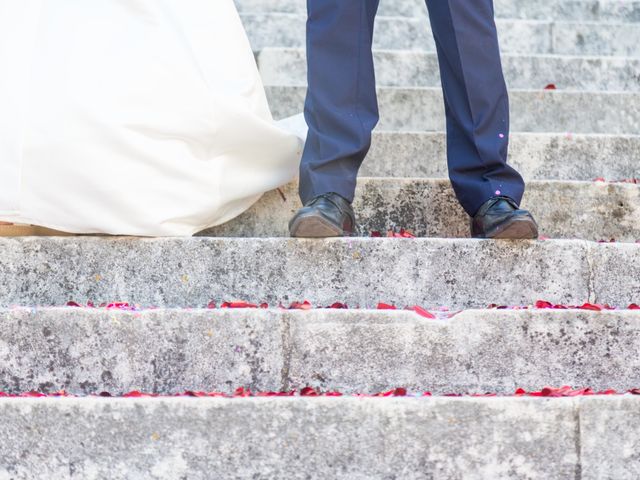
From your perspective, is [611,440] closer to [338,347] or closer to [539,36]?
[338,347]

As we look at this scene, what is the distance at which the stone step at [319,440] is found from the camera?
1955 millimetres

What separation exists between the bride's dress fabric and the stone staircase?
0.39 feet

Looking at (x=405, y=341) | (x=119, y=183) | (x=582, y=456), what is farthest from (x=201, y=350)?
(x=582, y=456)

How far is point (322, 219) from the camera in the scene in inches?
107

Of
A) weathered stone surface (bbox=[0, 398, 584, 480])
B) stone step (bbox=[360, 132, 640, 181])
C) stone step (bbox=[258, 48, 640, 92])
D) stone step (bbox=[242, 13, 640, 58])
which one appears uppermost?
stone step (bbox=[242, 13, 640, 58])

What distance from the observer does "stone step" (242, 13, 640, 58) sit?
15.7ft

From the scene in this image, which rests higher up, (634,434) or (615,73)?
(615,73)

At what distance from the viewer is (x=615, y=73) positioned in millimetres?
4398

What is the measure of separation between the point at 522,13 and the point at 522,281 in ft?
9.44

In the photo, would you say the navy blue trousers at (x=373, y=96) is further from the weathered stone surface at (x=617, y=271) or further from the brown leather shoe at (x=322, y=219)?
the weathered stone surface at (x=617, y=271)

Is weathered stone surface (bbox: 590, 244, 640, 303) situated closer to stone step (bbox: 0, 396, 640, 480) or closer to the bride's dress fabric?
stone step (bbox: 0, 396, 640, 480)

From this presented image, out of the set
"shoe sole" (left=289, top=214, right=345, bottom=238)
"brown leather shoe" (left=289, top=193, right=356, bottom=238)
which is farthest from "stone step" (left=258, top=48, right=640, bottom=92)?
"shoe sole" (left=289, top=214, right=345, bottom=238)

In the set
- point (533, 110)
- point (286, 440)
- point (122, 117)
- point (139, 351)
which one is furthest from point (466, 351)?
point (533, 110)

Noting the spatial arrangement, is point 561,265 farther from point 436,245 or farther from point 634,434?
point 634,434
